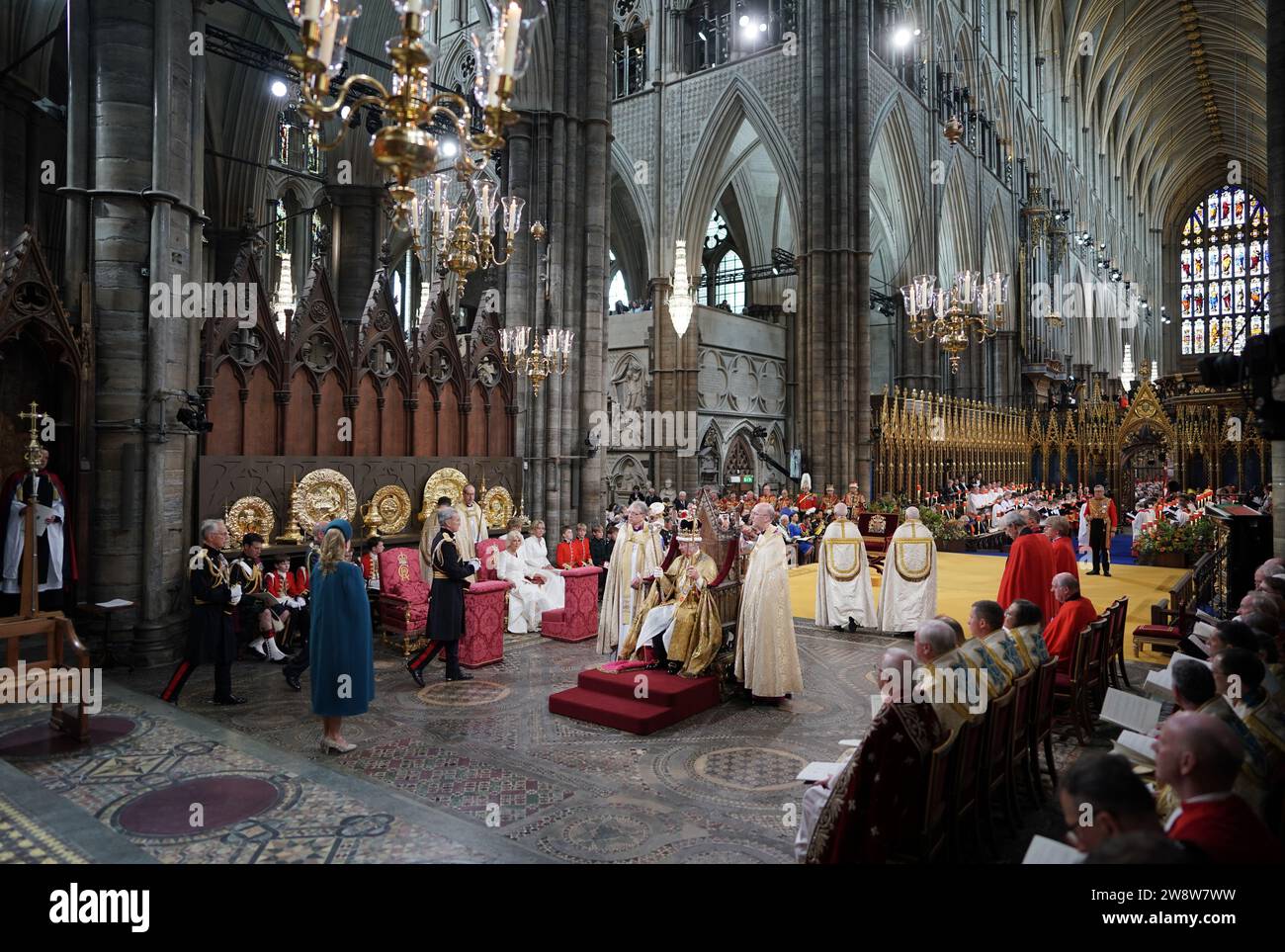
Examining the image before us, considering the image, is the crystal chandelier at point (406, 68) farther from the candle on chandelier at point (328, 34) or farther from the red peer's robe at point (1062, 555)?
the red peer's robe at point (1062, 555)

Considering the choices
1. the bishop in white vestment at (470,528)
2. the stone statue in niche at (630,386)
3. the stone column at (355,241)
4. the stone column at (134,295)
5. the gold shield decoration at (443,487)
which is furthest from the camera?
the stone statue in niche at (630,386)

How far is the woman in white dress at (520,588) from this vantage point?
10.2 metres

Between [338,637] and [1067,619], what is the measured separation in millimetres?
5380

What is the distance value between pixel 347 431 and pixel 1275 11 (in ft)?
36.8

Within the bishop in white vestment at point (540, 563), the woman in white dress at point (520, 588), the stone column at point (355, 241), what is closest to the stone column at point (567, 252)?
the bishop in white vestment at point (540, 563)

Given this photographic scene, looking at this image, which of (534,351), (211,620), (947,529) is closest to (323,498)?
(211,620)

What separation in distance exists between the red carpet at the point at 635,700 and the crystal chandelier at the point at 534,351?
7010mm

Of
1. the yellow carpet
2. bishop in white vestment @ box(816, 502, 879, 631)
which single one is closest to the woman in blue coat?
bishop in white vestment @ box(816, 502, 879, 631)

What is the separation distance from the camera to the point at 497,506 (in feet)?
41.9

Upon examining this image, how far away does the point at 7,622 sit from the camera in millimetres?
5805

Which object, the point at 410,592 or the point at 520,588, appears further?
the point at 520,588

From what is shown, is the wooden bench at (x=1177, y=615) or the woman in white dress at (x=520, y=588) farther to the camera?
the woman in white dress at (x=520, y=588)

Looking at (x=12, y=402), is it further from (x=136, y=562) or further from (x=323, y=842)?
(x=323, y=842)

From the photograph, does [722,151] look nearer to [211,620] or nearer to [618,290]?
[618,290]
